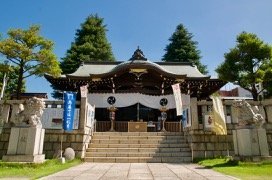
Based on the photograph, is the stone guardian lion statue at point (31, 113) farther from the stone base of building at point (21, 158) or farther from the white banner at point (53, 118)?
the white banner at point (53, 118)

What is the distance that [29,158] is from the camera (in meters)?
7.84

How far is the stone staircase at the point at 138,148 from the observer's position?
10672 millimetres

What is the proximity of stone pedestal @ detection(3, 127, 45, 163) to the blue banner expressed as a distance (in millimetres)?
2201

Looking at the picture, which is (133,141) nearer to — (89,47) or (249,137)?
(249,137)

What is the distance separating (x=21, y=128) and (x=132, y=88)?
12.1 meters

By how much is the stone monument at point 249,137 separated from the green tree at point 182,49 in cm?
2722

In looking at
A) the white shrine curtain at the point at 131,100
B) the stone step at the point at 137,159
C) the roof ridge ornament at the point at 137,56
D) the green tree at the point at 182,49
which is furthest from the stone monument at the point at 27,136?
the green tree at the point at 182,49

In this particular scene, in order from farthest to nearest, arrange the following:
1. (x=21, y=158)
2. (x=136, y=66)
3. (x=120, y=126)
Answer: (x=136, y=66) < (x=120, y=126) < (x=21, y=158)

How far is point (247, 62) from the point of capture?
59.1 ft

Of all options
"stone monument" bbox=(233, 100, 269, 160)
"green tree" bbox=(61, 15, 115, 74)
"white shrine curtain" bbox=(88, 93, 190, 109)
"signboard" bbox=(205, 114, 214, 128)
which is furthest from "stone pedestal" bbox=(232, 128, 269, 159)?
"green tree" bbox=(61, 15, 115, 74)

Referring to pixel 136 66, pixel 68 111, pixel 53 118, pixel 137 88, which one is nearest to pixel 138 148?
pixel 68 111

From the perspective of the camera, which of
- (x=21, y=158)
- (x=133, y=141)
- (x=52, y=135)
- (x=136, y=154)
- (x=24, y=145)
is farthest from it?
(x=133, y=141)

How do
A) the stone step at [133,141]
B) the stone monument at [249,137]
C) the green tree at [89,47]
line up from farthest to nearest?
the green tree at [89,47], the stone step at [133,141], the stone monument at [249,137]

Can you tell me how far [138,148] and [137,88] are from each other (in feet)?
27.4
